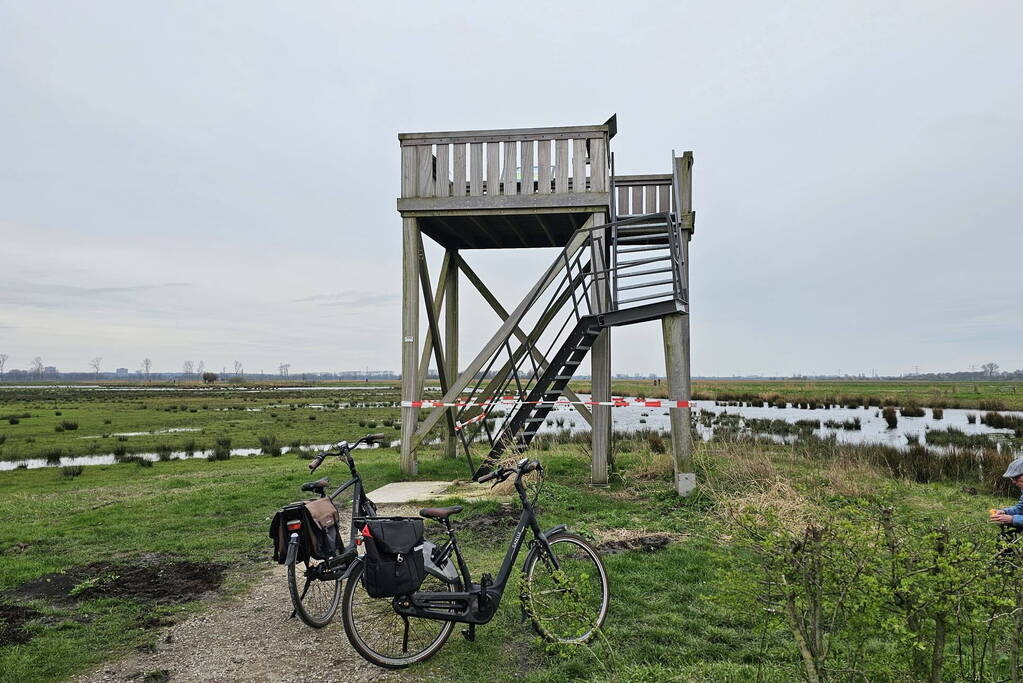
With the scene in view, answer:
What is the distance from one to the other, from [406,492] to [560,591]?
20.8 feet

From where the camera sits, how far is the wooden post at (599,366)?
11.0 metres

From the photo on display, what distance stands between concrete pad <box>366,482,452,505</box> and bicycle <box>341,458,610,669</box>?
5.26 metres

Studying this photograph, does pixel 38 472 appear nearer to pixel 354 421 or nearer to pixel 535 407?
pixel 535 407

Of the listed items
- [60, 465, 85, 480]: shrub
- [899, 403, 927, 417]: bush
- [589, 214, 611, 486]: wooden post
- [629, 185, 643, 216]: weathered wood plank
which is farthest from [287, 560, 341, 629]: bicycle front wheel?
[899, 403, 927, 417]: bush

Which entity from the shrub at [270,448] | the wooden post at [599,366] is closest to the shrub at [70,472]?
the shrub at [270,448]

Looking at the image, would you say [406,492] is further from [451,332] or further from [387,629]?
[387,629]

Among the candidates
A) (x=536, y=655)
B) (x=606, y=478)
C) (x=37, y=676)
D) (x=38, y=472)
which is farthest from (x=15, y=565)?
(x=38, y=472)

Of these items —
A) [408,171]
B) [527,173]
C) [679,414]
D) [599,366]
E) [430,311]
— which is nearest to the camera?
[679,414]

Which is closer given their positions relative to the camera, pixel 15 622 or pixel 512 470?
pixel 512 470

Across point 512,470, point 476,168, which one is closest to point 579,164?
point 476,168

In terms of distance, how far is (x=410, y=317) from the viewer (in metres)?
11.6

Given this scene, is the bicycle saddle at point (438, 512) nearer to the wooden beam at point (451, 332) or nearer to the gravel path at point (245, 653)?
the gravel path at point (245, 653)

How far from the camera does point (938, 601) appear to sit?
2.89m

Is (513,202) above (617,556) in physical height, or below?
above
